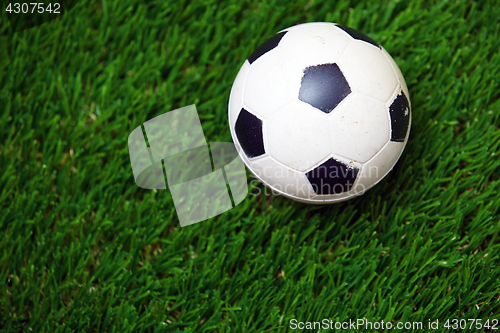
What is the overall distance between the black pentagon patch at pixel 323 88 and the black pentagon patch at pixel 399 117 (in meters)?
0.27

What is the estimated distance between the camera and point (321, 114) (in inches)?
65.9

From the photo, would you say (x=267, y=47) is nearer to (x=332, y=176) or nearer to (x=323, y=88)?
(x=323, y=88)

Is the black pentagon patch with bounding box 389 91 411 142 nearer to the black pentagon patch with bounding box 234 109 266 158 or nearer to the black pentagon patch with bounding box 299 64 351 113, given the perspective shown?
the black pentagon patch with bounding box 299 64 351 113

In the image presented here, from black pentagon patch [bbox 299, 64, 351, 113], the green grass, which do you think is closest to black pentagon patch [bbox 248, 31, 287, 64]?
black pentagon patch [bbox 299, 64, 351, 113]

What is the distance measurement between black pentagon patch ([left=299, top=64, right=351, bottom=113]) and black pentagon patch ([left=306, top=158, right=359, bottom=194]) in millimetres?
257

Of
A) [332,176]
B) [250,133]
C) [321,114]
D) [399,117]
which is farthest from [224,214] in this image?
[399,117]

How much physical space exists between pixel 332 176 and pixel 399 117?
0.44 meters


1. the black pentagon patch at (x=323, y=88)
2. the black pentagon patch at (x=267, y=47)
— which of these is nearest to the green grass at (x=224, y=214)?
the black pentagon patch at (x=267, y=47)

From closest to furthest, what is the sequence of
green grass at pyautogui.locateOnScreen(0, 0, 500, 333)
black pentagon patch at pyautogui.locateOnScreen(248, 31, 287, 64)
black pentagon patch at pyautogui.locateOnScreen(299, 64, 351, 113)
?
black pentagon patch at pyautogui.locateOnScreen(299, 64, 351, 113) < black pentagon patch at pyautogui.locateOnScreen(248, 31, 287, 64) < green grass at pyautogui.locateOnScreen(0, 0, 500, 333)

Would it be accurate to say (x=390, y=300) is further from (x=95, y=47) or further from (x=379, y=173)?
(x=95, y=47)

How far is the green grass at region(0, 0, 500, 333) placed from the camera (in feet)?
6.80

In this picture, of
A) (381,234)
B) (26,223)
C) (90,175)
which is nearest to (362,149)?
(381,234)

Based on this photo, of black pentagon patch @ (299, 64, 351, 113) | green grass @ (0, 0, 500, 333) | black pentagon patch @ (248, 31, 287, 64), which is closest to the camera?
black pentagon patch @ (299, 64, 351, 113)

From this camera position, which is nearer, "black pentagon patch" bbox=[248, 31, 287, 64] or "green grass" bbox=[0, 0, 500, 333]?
"black pentagon patch" bbox=[248, 31, 287, 64]
